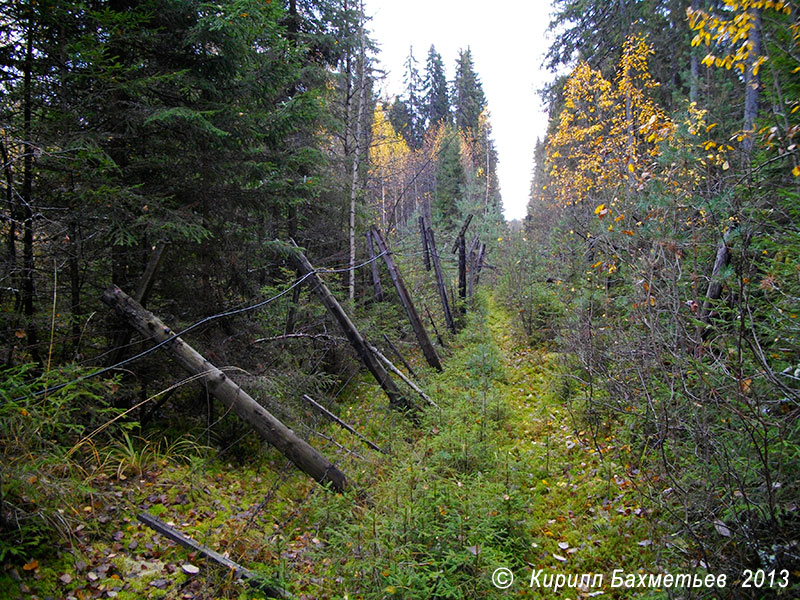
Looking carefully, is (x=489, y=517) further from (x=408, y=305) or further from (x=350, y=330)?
(x=408, y=305)

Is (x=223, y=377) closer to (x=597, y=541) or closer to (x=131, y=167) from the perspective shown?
(x=131, y=167)

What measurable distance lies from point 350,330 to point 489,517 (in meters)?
3.45

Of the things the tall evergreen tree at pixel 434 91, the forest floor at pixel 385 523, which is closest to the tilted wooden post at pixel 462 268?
the forest floor at pixel 385 523

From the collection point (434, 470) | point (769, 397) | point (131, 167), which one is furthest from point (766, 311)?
point (131, 167)

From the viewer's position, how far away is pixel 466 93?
40438mm

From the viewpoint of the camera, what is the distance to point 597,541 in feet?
12.9

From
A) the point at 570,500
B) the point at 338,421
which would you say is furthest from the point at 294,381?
the point at 570,500

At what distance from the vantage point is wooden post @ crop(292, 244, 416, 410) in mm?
6297

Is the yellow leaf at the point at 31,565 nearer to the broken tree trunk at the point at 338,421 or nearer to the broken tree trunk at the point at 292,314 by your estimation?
the broken tree trunk at the point at 338,421

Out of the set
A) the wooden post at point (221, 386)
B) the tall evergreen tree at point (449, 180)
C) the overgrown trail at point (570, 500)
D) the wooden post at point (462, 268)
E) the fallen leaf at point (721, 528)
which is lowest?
the overgrown trail at point (570, 500)

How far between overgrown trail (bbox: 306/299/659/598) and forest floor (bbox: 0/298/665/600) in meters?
0.02

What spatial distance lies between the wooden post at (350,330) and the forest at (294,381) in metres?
0.05

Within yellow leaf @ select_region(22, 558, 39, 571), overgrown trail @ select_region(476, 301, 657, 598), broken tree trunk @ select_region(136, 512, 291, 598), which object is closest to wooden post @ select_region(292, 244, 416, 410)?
overgrown trail @ select_region(476, 301, 657, 598)

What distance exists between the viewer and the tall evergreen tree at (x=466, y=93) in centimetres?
3975
